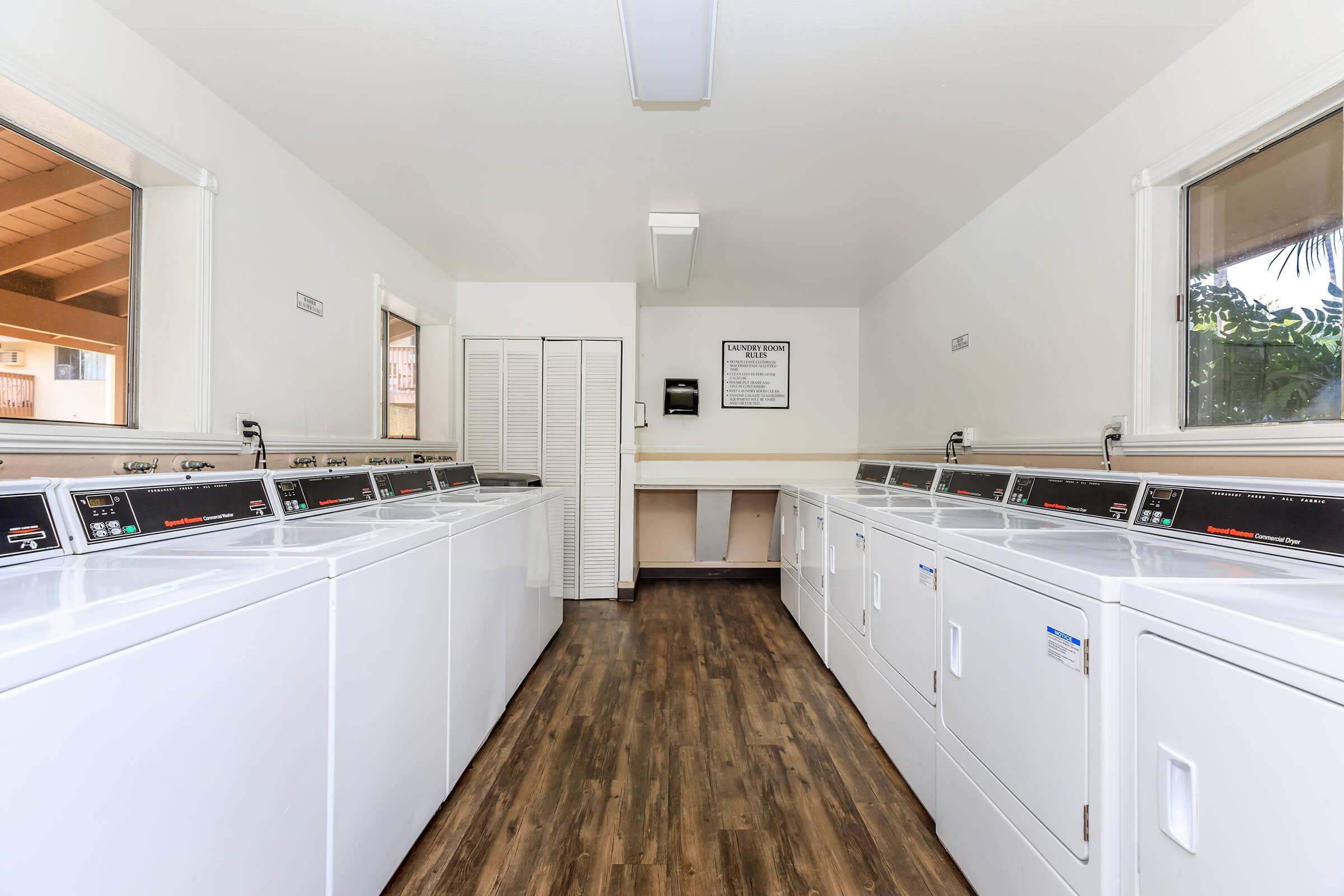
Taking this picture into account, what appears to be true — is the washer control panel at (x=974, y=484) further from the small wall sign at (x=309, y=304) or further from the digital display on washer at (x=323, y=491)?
the small wall sign at (x=309, y=304)

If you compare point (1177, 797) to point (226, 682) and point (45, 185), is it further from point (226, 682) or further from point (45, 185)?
point (45, 185)

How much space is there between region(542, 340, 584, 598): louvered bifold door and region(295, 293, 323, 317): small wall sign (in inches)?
68.5

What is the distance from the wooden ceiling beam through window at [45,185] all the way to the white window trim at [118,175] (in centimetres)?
6

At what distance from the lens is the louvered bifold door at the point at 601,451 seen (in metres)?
4.12

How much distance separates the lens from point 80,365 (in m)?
1.70

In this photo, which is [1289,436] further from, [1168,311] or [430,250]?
[430,250]

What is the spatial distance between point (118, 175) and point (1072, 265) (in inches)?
138

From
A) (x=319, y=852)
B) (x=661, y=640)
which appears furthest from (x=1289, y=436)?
(x=661, y=640)

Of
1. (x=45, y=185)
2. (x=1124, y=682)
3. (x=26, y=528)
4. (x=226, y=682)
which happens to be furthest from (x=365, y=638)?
(x=45, y=185)

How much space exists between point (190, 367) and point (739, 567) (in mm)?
3982

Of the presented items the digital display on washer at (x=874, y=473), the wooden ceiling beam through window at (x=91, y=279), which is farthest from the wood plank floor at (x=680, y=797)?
the wooden ceiling beam through window at (x=91, y=279)

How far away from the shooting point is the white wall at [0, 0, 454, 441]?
1.52 m

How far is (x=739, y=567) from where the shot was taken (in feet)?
15.9

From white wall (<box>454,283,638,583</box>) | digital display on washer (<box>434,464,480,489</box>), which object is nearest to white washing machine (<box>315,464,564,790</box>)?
digital display on washer (<box>434,464,480,489</box>)
